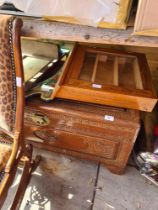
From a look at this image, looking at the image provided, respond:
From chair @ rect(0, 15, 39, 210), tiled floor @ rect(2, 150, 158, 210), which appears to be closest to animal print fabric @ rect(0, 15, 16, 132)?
chair @ rect(0, 15, 39, 210)

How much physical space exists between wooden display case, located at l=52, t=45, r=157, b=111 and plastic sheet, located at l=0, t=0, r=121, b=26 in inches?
14.4

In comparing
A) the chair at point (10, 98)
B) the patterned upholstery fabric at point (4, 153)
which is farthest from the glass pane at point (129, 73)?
the patterned upholstery fabric at point (4, 153)

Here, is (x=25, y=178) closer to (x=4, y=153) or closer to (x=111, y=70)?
(x=4, y=153)

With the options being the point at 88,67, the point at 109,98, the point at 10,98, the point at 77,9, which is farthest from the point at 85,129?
the point at 77,9

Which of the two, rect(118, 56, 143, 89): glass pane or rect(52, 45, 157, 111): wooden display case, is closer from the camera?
rect(52, 45, 157, 111): wooden display case

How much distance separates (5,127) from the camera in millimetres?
886

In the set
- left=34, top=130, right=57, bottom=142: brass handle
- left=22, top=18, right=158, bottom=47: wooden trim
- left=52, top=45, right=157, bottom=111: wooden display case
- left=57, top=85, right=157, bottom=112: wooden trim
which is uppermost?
left=22, top=18, right=158, bottom=47: wooden trim

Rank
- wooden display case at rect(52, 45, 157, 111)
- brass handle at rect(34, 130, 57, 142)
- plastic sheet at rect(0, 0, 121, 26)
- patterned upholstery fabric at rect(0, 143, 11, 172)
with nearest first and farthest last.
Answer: plastic sheet at rect(0, 0, 121, 26), patterned upholstery fabric at rect(0, 143, 11, 172), wooden display case at rect(52, 45, 157, 111), brass handle at rect(34, 130, 57, 142)

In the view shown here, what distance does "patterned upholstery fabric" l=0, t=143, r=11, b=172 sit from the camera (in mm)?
880

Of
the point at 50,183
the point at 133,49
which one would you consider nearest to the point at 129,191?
the point at 50,183

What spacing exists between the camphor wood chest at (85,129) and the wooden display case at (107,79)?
0.07 meters

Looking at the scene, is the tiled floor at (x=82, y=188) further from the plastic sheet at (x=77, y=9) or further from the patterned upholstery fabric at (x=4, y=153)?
the plastic sheet at (x=77, y=9)

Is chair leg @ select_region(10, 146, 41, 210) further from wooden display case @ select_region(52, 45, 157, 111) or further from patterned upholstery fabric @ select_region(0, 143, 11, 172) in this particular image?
wooden display case @ select_region(52, 45, 157, 111)

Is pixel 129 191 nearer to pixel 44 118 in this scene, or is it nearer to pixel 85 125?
pixel 85 125
